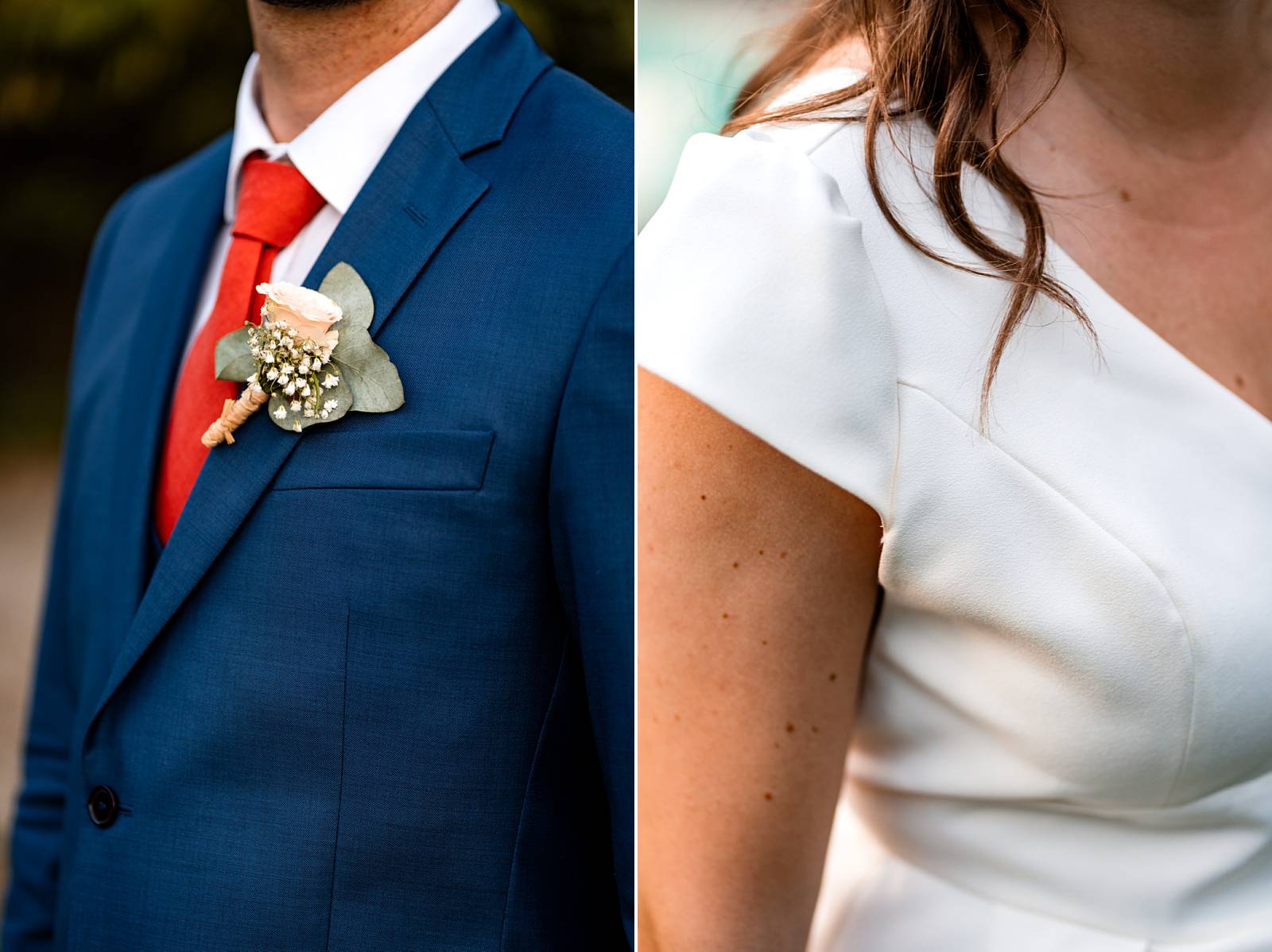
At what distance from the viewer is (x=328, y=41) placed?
815 millimetres

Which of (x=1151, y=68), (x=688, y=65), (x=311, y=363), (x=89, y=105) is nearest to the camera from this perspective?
(x=311, y=363)

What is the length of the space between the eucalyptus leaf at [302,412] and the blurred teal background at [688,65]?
26 centimetres

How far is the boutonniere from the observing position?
0.76 m

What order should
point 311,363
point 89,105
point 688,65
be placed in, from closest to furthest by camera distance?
point 311,363
point 89,105
point 688,65

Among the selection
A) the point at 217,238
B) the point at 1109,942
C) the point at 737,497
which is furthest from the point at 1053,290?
the point at 217,238

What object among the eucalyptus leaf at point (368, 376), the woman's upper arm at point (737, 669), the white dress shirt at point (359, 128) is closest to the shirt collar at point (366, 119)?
the white dress shirt at point (359, 128)

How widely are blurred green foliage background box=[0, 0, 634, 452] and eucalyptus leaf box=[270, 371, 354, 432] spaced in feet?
0.83

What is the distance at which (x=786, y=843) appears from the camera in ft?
3.06

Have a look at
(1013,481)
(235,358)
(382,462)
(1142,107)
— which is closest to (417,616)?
(382,462)

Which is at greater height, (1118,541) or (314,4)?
(314,4)

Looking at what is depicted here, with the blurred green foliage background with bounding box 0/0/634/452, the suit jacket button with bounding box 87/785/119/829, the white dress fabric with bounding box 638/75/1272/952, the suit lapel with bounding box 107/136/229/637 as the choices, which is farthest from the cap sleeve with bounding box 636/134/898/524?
the suit jacket button with bounding box 87/785/119/829

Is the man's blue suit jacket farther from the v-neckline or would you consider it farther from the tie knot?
the v-neckline

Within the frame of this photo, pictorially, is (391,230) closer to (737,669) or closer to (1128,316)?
(737,669)

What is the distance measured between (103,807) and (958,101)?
79cm
